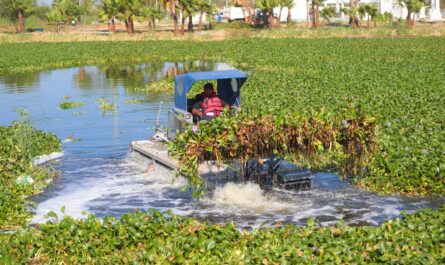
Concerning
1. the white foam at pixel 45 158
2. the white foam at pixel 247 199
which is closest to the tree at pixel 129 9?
the white foam at pixel 45 158

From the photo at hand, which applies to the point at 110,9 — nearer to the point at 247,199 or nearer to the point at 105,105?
the point at 105,105

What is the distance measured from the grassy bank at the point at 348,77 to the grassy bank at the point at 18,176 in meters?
4.75

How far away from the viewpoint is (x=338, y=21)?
→ 89312 millimetres

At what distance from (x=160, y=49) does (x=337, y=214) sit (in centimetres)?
4132

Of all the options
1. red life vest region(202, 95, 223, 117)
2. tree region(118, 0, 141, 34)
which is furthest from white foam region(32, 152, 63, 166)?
tree region(118, 0, 141, 34)

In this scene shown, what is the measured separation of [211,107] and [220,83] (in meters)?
1.40

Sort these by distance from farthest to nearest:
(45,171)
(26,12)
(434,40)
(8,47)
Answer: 1. (26,12)
2. (8,47)
3. (434,40)
4. (45,171)

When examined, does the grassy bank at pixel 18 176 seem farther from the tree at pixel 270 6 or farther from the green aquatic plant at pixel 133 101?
the tree at pixel 270 6

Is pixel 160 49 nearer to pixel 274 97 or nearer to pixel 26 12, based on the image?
pixel 274 97

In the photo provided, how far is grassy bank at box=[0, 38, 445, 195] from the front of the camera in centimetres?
1485

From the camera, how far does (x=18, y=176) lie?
15398 mm

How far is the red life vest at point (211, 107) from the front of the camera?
1630 cm

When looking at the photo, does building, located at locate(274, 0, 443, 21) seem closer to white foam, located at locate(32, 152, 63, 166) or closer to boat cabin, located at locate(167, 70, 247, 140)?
boat cabin, located at locate(167, 70, 247, 140)

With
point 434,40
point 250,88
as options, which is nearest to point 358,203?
point 250,88
